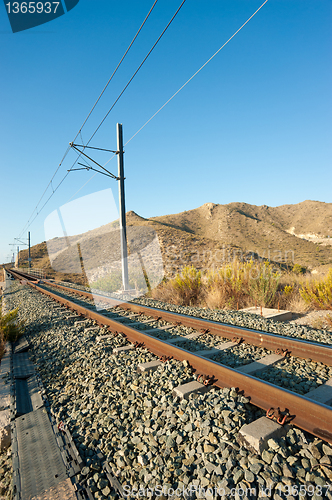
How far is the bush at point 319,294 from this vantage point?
6.83 meters

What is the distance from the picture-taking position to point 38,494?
6.87 ft

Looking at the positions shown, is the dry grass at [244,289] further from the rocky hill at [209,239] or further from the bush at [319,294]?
the rocky hill at [209,239]

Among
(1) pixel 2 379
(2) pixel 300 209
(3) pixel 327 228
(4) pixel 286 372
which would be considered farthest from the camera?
(2) pixel 300 209

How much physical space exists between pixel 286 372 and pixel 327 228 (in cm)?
9047

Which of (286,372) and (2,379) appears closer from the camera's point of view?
(286,372)

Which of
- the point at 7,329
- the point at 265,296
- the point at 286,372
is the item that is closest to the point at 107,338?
the point at 7,329

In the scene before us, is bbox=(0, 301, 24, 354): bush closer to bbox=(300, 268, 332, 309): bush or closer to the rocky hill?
bbox=(300, 268, 332, 309): bush

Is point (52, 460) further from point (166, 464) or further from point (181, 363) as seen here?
point (181, 363)

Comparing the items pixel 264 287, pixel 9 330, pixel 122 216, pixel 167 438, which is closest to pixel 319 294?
pixel 264 287

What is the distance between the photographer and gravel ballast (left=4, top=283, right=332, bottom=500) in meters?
1.91

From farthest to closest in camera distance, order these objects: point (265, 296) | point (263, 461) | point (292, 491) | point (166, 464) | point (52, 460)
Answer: point (265, 296)
point (52, 460)
point (166, 464)
point (263, 461)
point (292, 491)

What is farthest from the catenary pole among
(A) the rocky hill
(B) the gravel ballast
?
(B) the gravel ballast

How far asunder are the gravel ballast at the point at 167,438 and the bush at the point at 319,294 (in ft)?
16.0

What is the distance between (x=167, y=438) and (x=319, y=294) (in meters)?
5.81
